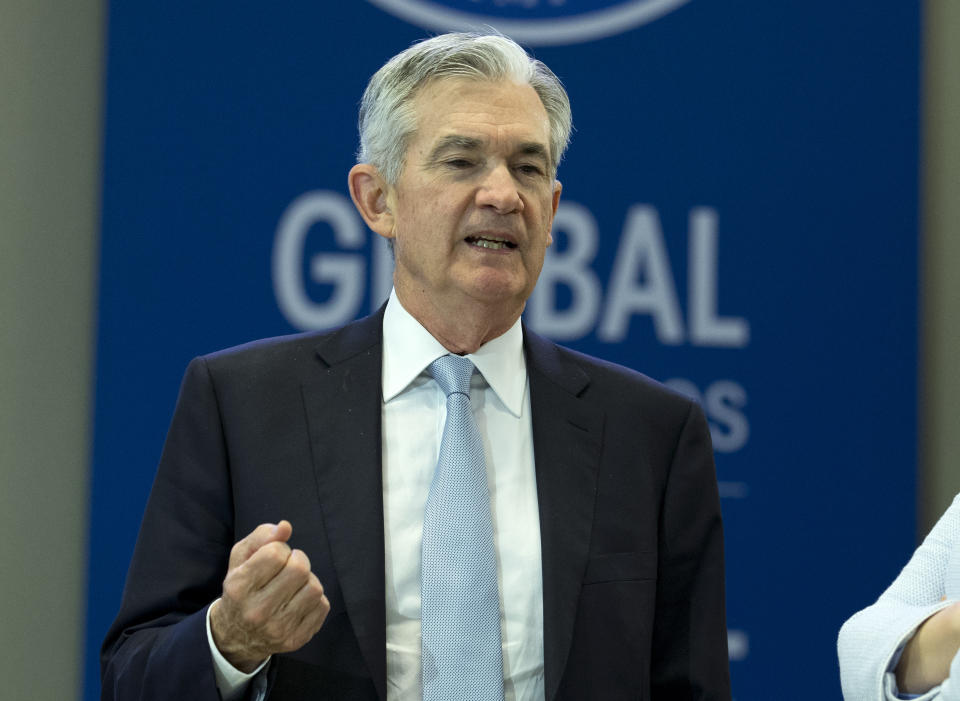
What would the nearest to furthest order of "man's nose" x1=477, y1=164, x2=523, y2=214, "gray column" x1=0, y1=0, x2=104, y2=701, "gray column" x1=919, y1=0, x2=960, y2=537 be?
1. "man's nose" x1=477, y1=164, x2=523, y2=214
2. "gray column" x1=0, y1=0, x2=104, y2=701
3. "gray column" x1=919, y1=0, x2=960, y2=537

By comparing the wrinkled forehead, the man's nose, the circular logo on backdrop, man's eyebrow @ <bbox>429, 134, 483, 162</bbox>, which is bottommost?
the man's nose

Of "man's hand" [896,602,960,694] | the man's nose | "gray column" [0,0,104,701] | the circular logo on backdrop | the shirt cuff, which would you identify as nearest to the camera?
"man's hand" [896,602,960,694]

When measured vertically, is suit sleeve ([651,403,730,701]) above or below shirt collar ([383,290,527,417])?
below

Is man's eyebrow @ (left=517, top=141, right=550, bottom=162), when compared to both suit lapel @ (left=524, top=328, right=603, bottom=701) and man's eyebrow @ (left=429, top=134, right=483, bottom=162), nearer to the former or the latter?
man's eyebrow @ (left=429, top=134, right=483, bottom=162)

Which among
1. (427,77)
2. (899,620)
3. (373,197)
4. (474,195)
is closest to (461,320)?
(474,195)

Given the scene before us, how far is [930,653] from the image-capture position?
1583mm

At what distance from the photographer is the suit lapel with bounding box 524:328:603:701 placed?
196 centimetres

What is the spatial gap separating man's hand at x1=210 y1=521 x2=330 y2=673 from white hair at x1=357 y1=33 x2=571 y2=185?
0.81 m

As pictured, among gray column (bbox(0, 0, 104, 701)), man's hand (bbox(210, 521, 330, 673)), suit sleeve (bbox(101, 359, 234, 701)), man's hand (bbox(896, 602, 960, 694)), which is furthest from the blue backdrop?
man's hand (bbox(896, 602, 960, 694))

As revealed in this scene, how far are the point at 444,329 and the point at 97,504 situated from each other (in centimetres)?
124

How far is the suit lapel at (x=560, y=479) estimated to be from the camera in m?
1.96

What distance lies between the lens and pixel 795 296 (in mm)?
3217

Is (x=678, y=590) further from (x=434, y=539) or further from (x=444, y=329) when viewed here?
(x=444, y=329)

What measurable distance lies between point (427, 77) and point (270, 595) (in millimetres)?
975
